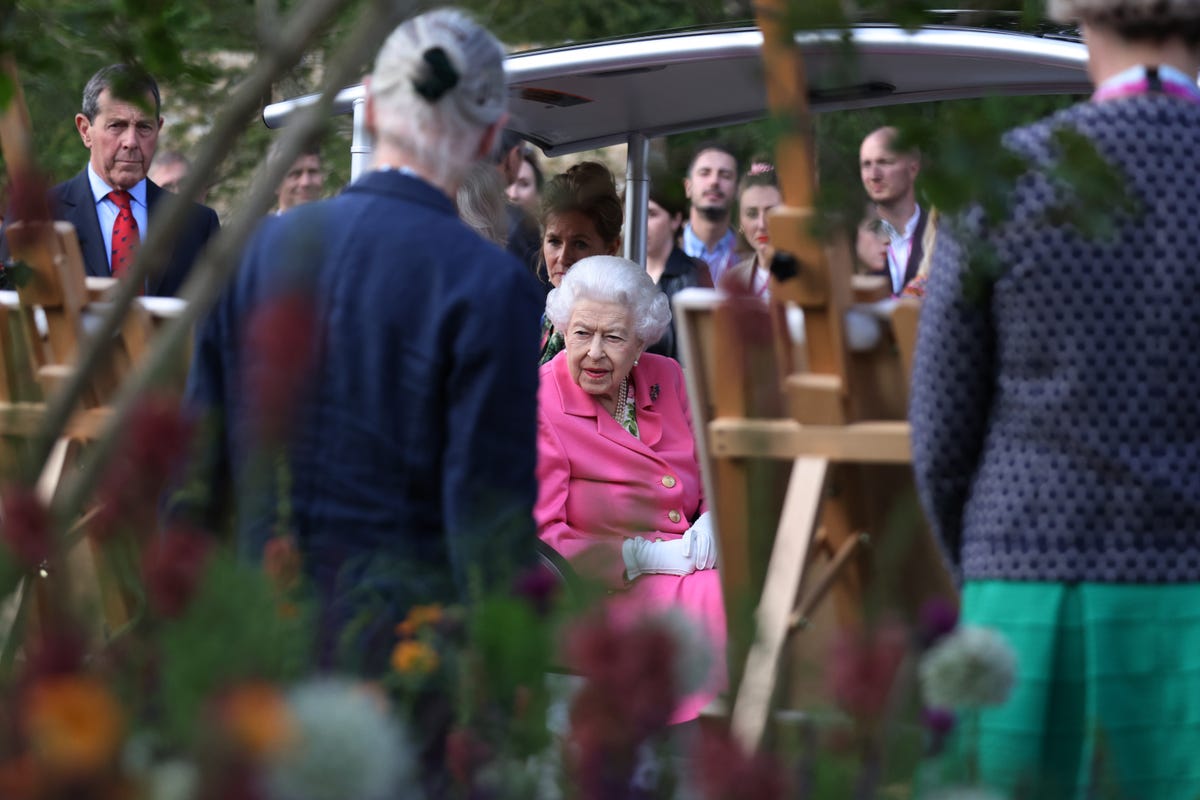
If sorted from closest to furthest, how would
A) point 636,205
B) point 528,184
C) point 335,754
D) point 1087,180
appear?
1. point 335,754
2. point 1087,180
3. point 636,205
4. point 528,184

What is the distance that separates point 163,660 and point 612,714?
0.28 m

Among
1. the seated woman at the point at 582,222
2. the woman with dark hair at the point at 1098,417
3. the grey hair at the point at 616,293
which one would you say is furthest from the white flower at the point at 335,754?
the seated woman at the point at 582,222

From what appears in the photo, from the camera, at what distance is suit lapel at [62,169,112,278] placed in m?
6.64

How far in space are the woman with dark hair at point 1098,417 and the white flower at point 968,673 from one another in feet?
4.29

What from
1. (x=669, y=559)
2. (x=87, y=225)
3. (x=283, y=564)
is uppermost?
(x=87, y=225)

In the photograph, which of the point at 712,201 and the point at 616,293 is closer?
the point at 616,293

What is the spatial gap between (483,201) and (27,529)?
444 centimetres

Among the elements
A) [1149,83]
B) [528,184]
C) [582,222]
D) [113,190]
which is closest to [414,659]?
[1149,83]

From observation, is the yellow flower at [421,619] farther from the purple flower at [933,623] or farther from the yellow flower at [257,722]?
the yellow flower at [257,722]

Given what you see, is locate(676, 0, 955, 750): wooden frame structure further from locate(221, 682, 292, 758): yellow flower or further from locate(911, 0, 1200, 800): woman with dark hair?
locate(221, 682, 292, 758): yellow flower

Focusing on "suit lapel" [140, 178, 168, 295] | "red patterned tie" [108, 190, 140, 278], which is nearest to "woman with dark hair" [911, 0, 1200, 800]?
"suit lapel" [140, 178, 168, 295]

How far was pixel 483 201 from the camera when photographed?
5.40 metres

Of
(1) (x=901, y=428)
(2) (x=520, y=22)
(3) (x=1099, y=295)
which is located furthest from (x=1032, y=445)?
(2) (x=520, y=22)

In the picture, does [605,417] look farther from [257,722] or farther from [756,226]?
[257,722]
